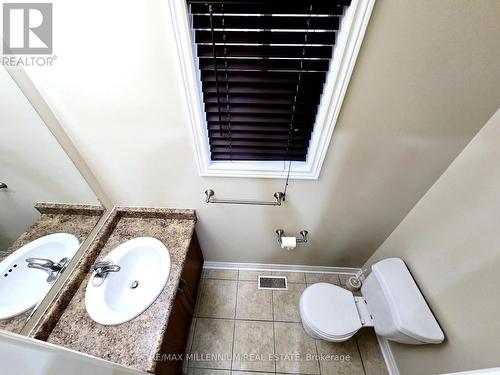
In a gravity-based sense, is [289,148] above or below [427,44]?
below

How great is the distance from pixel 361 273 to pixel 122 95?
2113 mm

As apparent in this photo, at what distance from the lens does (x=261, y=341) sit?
152 cm

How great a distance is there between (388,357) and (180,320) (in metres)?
1.49

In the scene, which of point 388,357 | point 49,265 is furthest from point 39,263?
point 388,357

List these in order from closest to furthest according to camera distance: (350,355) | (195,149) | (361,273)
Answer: (195,149) < (350,355) < (361,273)

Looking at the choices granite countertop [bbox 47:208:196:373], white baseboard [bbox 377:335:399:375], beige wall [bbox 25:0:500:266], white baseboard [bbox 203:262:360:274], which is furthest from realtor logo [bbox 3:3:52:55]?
white baseboard [bbox 377:335:399:375]

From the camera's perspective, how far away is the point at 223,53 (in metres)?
0.82

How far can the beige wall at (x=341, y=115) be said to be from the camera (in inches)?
27.6

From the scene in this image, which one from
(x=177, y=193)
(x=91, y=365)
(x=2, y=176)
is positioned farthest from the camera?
(x=177, y=193)

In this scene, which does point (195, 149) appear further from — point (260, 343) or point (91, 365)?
point (260, 343)

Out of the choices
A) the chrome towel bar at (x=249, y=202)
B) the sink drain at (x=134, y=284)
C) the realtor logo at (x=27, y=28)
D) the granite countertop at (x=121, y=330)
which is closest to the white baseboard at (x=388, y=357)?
the chrome towel bar at (x=249, y=202)

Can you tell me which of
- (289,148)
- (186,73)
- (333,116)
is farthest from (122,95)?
(333,116)

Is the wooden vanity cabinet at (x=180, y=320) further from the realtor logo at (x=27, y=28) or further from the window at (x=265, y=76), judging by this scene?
the realtor logo at (x=27, y=28)

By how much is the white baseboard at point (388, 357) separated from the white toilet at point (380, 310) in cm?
40
